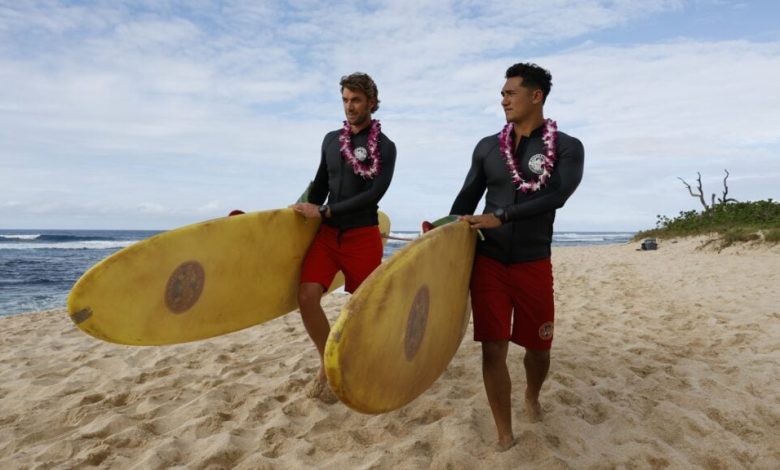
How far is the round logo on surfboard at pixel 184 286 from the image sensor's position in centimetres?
346

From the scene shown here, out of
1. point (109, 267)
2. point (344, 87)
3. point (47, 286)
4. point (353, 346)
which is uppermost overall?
point (344, 87)

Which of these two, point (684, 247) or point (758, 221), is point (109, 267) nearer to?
point (684, 247)

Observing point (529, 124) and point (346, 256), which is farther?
point (346, 256)

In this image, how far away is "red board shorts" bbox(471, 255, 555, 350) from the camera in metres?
2.71

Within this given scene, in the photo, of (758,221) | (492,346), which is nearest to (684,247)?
(758,221)

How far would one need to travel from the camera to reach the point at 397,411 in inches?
129

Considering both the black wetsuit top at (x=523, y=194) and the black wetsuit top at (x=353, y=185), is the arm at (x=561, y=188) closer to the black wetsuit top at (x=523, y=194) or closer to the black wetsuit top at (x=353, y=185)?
the black wetsuit top at (x=523, y=194)

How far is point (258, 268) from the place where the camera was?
→ 3.71 m

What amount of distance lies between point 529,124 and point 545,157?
20 centimetres

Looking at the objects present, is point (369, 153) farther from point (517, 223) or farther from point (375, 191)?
point (517, 223)

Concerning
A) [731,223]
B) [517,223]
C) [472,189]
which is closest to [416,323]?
[517,223]

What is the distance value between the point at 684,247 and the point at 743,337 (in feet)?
38.2

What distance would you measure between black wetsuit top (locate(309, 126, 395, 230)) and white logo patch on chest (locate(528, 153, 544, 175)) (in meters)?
0.96

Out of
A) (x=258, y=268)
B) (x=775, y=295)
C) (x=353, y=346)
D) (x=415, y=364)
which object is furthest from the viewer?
(x=775, y=295)
